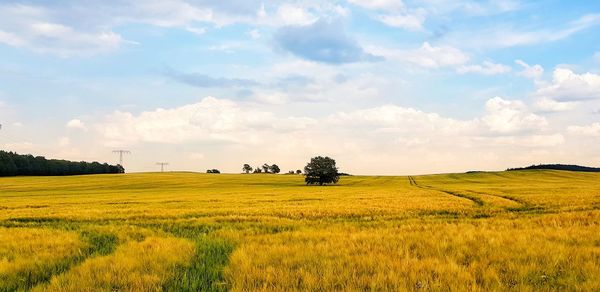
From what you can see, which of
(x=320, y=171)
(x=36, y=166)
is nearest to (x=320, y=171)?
(x=320, y=171)

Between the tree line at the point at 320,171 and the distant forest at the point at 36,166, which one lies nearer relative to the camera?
the tree line at the point at 320,171

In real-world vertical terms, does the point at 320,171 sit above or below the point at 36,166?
below

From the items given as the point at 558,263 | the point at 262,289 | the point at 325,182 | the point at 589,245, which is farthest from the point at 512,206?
the point at 325,182

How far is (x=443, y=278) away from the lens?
7.22 metres

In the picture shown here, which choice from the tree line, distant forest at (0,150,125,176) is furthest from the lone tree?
distant forest at (0,150,125,176)

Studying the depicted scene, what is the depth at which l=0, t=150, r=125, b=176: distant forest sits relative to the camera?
452 feet

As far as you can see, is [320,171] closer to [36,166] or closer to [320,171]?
[320,171]

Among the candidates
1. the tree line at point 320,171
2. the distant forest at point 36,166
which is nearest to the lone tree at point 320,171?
the tree line at point 320,171

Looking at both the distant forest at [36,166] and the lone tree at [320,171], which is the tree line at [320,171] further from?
the distant forest at [36,166]

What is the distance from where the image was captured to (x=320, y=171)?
104 metres

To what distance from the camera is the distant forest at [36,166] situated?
137875mm

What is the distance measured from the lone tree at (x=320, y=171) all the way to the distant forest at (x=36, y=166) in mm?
95220

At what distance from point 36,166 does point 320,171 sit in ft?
336

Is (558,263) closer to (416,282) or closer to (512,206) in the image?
(416,282)
